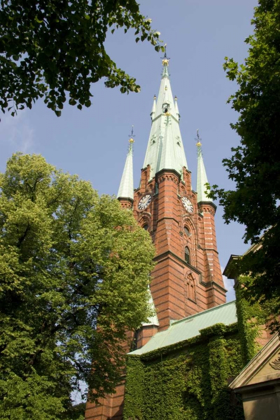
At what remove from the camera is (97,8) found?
674cm

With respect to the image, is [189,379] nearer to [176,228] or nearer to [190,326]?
[190,326]

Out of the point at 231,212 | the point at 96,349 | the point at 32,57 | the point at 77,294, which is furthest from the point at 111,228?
the point at 32,57

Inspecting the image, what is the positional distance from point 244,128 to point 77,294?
914 cm

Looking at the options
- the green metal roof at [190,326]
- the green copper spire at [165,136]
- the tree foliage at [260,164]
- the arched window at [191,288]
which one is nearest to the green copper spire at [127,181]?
the green copper spire at [165,136]

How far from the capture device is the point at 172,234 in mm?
32688

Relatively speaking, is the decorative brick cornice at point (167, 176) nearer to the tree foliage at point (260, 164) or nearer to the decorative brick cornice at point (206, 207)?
the decorative brick cornice at point (206, 207)

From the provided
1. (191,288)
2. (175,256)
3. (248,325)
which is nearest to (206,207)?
(191,288)

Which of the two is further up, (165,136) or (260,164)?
(165,136)

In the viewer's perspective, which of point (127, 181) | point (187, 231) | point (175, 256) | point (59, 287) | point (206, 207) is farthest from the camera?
point (127, 181)

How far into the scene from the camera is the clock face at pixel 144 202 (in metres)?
38.8

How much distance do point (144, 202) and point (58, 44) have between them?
33.3 m

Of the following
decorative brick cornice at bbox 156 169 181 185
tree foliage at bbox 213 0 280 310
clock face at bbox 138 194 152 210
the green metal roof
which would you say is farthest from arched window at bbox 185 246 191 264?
tree foliage at bbox 213 0 280 310

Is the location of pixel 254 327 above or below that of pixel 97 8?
below

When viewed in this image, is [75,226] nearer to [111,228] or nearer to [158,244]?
[111,228]
